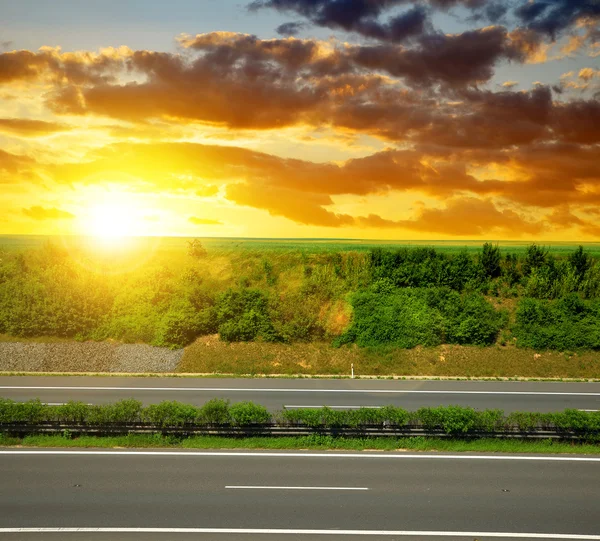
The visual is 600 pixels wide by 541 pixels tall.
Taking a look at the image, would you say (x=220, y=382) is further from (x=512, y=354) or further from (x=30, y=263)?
(x=30, y=263)

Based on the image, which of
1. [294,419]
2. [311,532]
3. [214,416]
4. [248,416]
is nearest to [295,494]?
[311,532]

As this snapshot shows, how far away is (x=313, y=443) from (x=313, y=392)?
370 inches

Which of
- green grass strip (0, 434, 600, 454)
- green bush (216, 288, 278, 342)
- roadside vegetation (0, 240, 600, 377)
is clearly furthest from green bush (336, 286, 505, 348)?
green grass strip (0, 434, 600, 454)

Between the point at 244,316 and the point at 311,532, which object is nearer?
the point at 311,532

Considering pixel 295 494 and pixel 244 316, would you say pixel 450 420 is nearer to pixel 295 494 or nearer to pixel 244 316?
pixel 295 494

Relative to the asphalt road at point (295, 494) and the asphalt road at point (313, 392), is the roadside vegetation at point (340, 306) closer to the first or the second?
the asphalt road at point (313, 392)

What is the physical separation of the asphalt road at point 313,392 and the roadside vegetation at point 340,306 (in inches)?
109

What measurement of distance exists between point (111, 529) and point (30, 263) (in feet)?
128

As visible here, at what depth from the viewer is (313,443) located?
16.8 m

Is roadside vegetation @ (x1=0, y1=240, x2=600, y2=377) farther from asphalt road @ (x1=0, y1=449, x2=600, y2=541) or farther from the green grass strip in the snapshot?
asphalt road @ (x1=0, y1=449, x2=600, y2=541)

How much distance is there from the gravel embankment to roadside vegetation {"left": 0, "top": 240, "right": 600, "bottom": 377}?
102 centimetres

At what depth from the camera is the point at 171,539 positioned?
10664mm

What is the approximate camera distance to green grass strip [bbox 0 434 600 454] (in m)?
16.6

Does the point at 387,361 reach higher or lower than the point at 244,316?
lower
